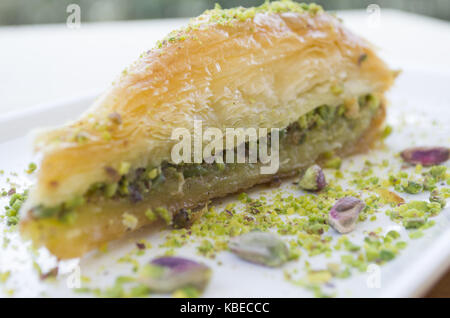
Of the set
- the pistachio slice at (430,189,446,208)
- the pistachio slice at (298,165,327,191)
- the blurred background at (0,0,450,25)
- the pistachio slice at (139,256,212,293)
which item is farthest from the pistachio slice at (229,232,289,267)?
the blurred background at (0,0,450,25)

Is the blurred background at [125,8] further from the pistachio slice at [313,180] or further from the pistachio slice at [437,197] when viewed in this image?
the pistachio slice at [437,197]

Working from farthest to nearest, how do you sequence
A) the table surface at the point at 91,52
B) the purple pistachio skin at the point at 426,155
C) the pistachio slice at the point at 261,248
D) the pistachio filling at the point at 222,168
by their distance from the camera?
the table surface at the point at 91,52 → the purple pistachio skin at the point at 426,155 → the pistachio filling at the point at 222,168 → the pistachio slice at the point at 261,248

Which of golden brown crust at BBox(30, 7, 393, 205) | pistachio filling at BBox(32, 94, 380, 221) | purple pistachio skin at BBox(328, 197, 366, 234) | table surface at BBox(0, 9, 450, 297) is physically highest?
golden brown crust at BBox(30, 7, 393, 205)

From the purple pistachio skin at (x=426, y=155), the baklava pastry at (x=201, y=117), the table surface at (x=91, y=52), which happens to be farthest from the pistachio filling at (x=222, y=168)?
the table surface at (x=91, y=52)

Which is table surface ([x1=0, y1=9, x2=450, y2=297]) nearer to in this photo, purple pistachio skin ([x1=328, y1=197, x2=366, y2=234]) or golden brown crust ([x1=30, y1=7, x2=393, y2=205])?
golden brown crust ([x1=30, y1=7, x2=393, y2=205])

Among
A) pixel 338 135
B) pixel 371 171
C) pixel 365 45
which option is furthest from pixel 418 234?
pixel 365 45

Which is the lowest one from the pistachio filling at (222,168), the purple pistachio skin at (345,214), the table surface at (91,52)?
the table surface at (91,52)
